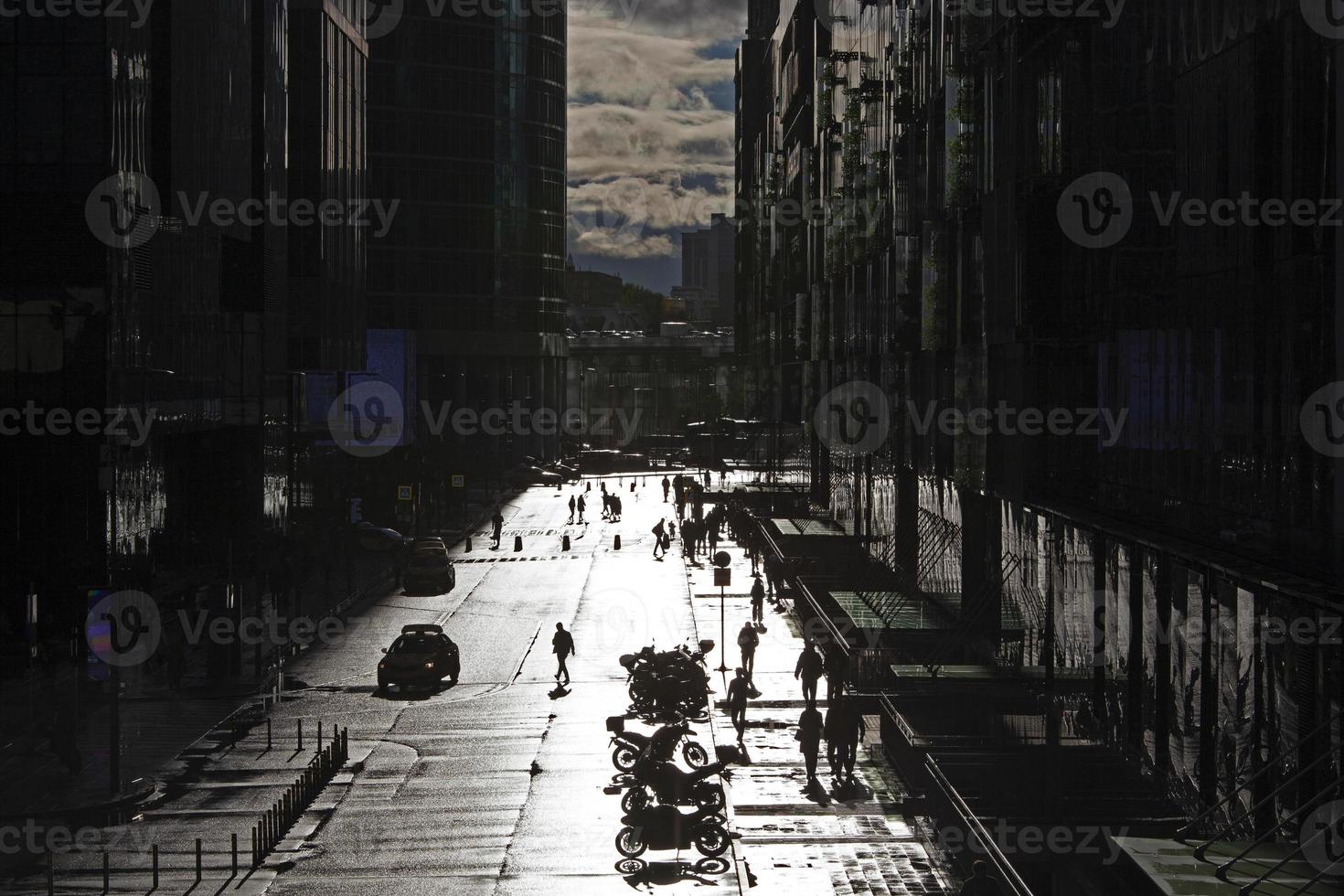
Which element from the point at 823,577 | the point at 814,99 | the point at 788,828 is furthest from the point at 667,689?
the point at 814,99

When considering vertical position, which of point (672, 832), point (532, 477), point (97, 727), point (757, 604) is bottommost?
point (532, 477)

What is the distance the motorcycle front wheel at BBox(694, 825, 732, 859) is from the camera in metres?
22.9

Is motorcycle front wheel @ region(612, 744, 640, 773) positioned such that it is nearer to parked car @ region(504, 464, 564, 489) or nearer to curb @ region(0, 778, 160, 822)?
curb @ region(0, 778, 160, 822)

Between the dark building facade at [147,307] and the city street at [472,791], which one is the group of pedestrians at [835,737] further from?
the dark building facade at [147,307]

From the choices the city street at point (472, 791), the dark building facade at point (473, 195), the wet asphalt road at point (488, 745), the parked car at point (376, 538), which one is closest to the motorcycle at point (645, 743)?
the wet asphalt road at point (488, 745)

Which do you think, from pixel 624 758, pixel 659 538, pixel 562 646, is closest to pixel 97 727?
pixel 562 646

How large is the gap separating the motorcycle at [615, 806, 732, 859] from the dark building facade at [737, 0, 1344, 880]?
5.95 metres

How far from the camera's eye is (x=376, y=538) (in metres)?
73.2

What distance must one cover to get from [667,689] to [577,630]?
14.8 meters

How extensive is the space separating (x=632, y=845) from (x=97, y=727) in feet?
50.1

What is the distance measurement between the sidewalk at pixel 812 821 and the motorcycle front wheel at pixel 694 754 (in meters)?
0.62

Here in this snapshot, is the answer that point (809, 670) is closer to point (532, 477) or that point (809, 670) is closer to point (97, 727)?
point (97, 727)

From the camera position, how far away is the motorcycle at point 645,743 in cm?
2603

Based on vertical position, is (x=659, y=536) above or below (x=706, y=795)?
below
